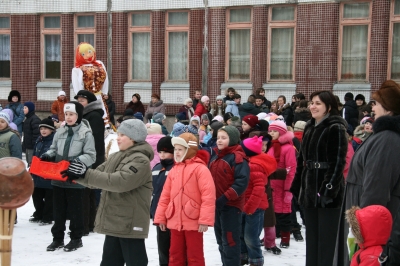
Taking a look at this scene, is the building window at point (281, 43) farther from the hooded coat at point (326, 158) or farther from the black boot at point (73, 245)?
the hooded coat at point (326, 158)

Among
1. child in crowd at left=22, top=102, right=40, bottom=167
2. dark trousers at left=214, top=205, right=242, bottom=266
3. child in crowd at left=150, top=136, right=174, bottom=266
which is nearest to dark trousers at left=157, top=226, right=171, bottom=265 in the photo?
child in crowd at left=150, top=136, right=174, bottom=266

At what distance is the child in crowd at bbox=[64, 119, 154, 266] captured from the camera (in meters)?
5.71

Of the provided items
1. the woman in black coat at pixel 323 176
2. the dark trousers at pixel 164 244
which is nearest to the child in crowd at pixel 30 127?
the dark trousers at pixel 164 244

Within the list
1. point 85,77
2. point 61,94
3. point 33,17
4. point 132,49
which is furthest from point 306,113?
point 33,17

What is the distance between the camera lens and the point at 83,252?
8.00 metres

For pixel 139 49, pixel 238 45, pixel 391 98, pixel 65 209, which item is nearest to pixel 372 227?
pixel 391 98

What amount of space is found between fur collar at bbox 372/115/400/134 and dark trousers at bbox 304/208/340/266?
1437 millimetres

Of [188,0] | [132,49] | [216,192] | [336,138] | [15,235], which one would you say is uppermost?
[188,0]

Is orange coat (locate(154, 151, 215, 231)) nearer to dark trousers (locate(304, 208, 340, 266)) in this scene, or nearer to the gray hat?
the gray hat

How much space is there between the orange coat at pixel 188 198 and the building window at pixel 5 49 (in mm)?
17465

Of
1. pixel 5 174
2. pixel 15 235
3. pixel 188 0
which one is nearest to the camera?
pixel 5 174

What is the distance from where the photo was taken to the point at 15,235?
29.6 ft

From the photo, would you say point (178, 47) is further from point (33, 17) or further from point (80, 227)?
point (80, 227)

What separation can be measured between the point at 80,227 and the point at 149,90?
12818mm
